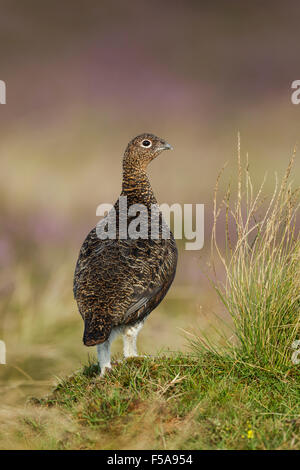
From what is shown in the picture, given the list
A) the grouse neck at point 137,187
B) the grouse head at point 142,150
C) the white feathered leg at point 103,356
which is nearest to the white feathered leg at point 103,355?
the white feathered leg at point 103,356

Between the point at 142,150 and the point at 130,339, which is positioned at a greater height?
the point at 142,150

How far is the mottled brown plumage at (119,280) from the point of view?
493cm

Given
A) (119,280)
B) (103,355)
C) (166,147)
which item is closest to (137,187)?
(166,147)

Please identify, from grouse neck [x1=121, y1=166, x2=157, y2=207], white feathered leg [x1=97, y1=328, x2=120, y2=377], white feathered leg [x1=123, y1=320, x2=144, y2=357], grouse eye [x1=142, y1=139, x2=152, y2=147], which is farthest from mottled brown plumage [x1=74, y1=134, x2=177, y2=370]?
grouse eye [x1=142, y1=139, x2=152, y2=147]

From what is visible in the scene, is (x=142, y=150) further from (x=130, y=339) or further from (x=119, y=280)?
(x=130, y=339)

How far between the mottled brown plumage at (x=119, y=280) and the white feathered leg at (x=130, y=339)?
0.07m

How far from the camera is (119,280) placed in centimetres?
512

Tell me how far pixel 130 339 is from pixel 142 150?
7.01 feet

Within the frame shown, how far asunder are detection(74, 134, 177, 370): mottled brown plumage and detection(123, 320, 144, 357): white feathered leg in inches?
2.9

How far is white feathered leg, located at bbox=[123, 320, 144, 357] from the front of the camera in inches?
212

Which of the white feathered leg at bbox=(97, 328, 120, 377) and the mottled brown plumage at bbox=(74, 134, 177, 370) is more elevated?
the mottled brown plumage at bbox=(74, 134, 177, 370)

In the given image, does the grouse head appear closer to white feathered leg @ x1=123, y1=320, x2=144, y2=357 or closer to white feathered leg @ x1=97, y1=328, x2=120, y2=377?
white feathered leg @ x1=123, y1=320, x2=144, y2=357

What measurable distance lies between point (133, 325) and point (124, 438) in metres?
1.51

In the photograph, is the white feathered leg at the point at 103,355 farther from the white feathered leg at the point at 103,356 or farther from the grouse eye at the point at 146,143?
the grouse eye at the point at 146,143
